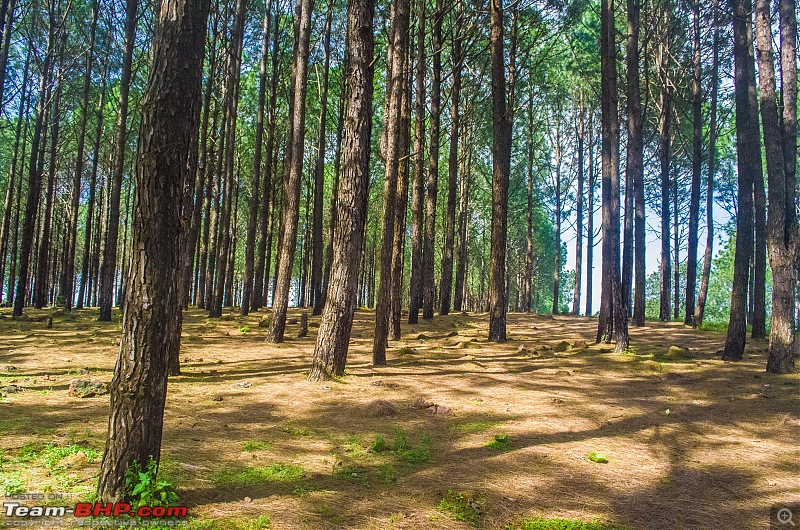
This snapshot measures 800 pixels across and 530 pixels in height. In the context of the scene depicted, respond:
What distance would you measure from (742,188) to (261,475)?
10.7m

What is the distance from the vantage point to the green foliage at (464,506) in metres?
3.15

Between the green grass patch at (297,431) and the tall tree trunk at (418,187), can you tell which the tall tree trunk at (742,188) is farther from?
the green grass patch at (297,431)

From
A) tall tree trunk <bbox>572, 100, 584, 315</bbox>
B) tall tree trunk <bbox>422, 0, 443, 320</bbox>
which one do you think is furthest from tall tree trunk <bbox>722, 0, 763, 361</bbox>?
tall tree trunk <bbox>572, 100, 584, 315</bbox>

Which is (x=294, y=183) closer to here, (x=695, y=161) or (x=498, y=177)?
(x=498, y=177)

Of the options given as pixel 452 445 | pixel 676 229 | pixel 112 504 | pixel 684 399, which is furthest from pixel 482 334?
pixel 676 229

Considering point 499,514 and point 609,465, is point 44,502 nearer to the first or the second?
point 499,514

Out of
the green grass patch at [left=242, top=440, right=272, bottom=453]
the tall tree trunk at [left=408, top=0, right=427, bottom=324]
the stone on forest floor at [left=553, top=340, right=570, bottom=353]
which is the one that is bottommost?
the green grass patch at [left=242, top=440, right=272, bottom=453]

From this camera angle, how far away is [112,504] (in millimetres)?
2854

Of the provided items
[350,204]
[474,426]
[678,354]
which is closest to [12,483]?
[474,426]

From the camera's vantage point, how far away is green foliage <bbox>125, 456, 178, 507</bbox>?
288 centimetres

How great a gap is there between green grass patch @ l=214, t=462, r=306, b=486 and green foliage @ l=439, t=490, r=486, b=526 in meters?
1.18

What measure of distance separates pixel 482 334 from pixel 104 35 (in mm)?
18976

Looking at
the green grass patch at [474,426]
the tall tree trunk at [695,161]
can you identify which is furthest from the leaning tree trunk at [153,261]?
the tall tree trunk at [695,161]

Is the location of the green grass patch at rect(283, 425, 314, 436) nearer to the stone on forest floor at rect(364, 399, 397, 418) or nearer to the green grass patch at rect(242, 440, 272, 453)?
the green grass patch at rect(242, 440, 272, 453)
